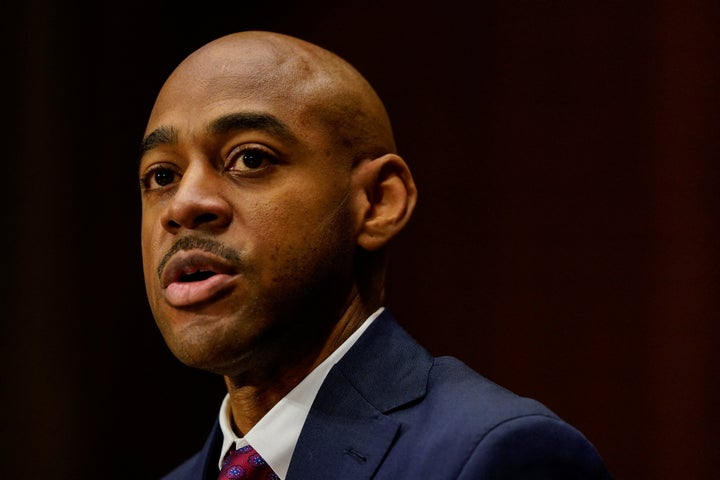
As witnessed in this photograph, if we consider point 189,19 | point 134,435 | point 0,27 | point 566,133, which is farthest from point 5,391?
point 566,133

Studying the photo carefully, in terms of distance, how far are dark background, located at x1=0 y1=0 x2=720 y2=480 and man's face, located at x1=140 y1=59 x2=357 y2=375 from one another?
621 millimetres

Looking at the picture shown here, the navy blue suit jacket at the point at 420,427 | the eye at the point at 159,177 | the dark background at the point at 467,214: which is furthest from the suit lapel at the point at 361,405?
the dark background at the point at 467,214

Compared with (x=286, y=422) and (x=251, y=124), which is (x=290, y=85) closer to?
(x=251, y=124)

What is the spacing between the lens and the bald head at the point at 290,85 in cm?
146

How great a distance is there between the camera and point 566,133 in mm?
1923

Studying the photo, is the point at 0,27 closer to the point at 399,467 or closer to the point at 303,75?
the point at 303,75

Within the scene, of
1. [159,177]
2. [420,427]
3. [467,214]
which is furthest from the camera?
[467,214]

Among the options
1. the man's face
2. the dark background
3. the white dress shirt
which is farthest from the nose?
the dark background

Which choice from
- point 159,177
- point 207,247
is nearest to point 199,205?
point 207,247

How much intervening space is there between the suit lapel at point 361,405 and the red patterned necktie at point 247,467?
0.23ft

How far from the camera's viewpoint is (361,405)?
1372mm

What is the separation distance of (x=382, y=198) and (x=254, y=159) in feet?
0.75

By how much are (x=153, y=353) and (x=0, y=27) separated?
34.7 inches

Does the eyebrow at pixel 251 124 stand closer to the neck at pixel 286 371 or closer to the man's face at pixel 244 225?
the man's face at pixel 244 225
